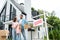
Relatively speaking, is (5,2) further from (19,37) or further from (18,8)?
(19,37)

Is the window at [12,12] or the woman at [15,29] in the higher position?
the window at [12,12]

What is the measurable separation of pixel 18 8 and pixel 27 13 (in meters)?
0.99

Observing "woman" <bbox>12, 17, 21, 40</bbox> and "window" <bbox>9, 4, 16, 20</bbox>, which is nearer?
"woman" <bbox>12, 17, 21, 40</bbox>

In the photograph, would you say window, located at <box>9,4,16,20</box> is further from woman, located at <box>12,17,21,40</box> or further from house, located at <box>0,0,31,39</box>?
woman, located at <box>12,17,21,40</box>

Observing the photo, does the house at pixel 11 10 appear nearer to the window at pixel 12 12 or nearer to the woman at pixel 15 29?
the window at pixel 12 12

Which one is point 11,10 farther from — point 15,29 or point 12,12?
point 15,29

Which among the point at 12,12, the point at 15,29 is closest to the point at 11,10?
the point at 12,12

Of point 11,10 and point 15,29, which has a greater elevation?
point 11,10

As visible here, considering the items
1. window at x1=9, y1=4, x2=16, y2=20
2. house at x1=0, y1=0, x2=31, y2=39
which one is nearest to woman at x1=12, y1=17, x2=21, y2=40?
house at x1=0, y1=0, x2=31, y2=39

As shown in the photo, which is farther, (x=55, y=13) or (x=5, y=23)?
(x=55, y=13)

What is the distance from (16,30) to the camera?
5801 mm

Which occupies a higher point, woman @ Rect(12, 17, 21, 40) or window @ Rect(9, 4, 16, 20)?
window @ Rect(9, 4, 16, 20)

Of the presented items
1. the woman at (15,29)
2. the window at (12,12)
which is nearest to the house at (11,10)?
the window at (12,12)

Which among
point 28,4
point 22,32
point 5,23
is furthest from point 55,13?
point 22,32
